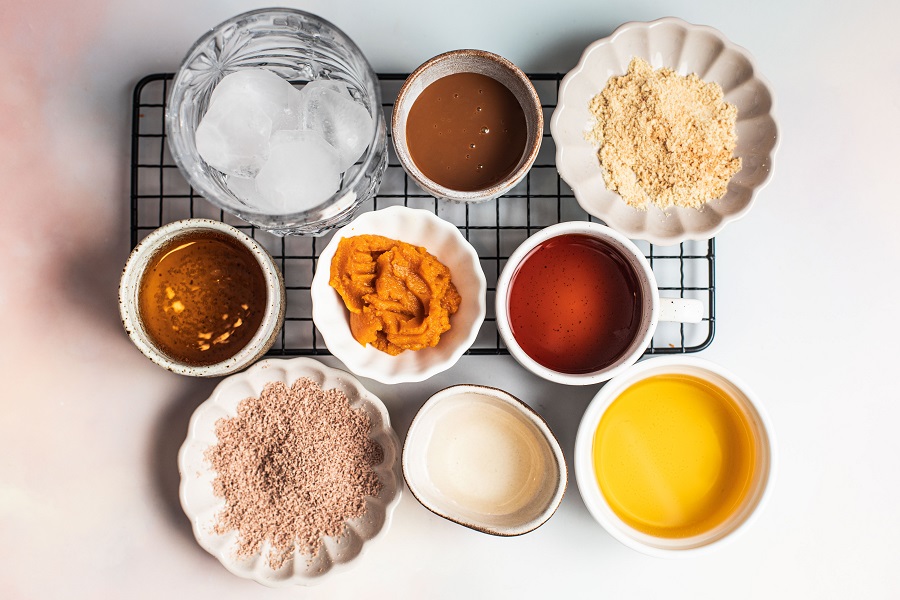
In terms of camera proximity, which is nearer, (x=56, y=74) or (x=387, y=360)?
(x=387, y=360)

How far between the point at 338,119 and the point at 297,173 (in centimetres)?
14

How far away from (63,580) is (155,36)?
1.24m

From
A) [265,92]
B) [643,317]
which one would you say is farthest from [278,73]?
[643,317]

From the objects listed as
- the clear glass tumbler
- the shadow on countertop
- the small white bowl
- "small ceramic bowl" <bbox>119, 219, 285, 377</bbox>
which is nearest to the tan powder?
the small white bowl

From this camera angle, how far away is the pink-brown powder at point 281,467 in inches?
52.6

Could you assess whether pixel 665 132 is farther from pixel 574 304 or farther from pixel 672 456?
pixel 672 456

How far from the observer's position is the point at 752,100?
133 centimetres

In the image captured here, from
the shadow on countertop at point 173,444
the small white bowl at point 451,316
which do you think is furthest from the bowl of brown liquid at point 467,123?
the shadow on countertop at point 173,444

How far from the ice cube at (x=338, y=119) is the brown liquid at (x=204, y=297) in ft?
0.94

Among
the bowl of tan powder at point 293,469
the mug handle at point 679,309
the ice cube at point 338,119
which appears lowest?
the bowl of tan powder at point 293,469

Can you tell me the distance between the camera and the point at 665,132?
130 cm

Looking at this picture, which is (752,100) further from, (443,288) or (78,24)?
(78,24)

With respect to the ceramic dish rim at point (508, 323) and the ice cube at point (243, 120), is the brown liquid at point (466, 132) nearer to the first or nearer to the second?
the ceramic dish rim at point (508, 323)

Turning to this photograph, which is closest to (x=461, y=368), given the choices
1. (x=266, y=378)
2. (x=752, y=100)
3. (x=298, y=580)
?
(x=266, y=378)
